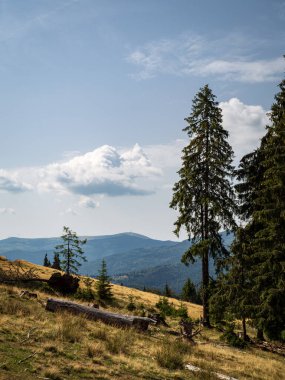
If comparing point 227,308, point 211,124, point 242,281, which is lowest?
point 227,308

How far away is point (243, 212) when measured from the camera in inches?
964

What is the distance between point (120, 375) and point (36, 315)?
17.2ft

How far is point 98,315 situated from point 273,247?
32.0 ft

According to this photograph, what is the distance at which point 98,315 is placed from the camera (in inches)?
587

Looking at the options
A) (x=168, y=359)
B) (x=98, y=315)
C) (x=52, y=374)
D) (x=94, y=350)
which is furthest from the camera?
(x=98, y=315)

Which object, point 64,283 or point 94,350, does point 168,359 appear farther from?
point 64,283

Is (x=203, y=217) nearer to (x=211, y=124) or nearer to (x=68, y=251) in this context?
(x=211, y=124)

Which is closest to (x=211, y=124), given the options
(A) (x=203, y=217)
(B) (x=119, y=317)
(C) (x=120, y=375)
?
(A) (x=203, y=217)

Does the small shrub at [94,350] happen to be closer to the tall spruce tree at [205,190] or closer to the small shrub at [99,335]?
the small shrub at [99,335]

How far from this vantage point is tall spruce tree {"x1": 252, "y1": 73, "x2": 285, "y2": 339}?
1870cm

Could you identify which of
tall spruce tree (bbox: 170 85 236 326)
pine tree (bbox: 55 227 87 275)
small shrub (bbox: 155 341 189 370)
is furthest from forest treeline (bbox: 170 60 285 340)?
pine tree (bbox: 55 227 87 275)

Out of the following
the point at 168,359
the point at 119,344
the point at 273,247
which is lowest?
the point at 168,359

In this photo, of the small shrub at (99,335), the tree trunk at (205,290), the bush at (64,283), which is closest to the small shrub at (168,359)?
the small shrub at (99,335)

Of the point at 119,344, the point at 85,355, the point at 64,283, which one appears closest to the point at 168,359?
the point at 119,344
